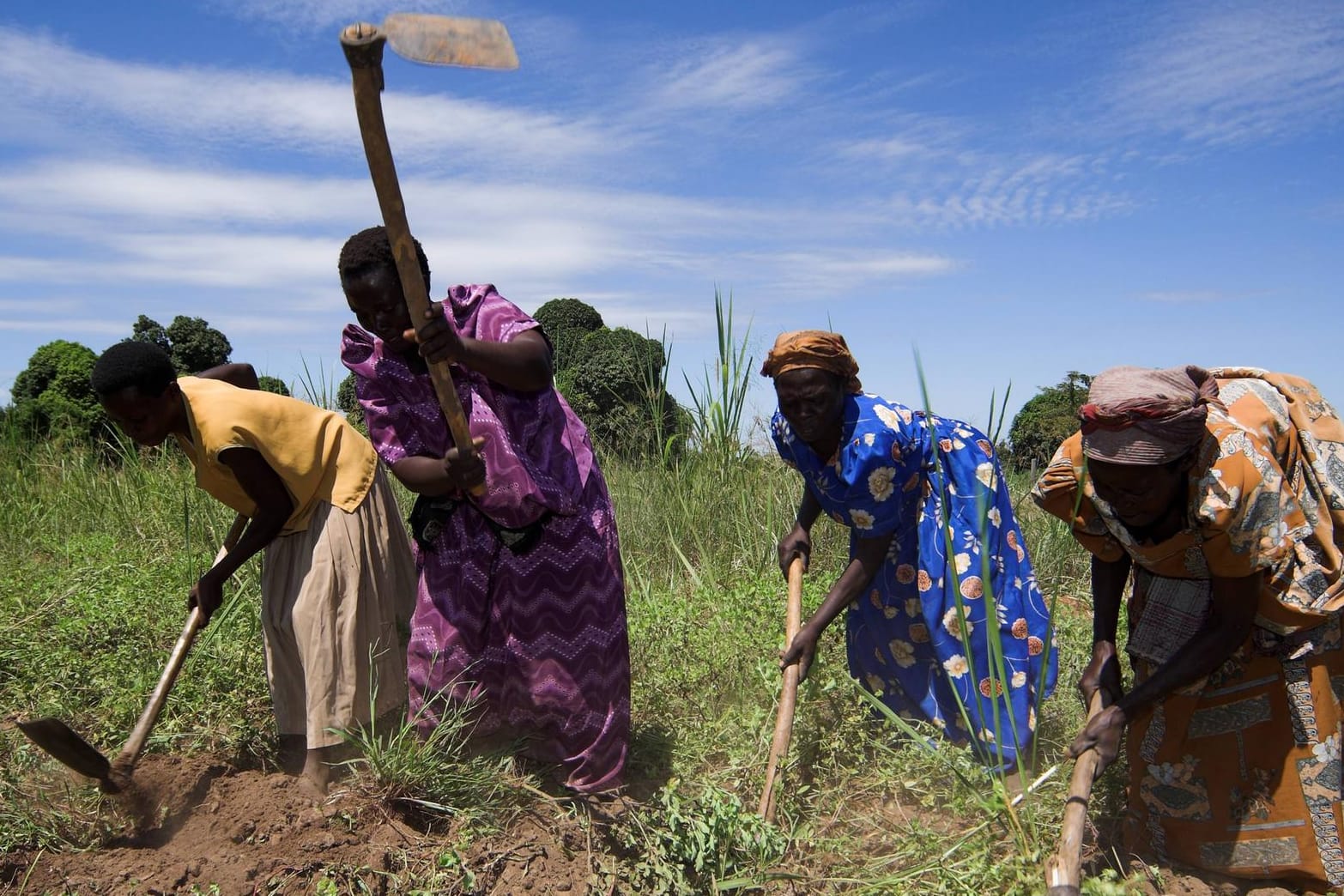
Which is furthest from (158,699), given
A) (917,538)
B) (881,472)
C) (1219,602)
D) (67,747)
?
(1219,602)

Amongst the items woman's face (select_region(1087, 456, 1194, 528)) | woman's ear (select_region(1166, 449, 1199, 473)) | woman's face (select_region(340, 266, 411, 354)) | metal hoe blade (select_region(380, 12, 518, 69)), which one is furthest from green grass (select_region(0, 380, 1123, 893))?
metal hoe blade (select_region(380, 12, 518, 69))

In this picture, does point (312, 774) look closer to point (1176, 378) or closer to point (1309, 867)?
point (1176, 378)

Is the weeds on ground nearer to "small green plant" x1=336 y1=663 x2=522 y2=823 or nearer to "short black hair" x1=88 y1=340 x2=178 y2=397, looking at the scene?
"small green plant" x1=336 y1=663 x2=522 y2=823

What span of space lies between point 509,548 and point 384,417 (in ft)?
1.73

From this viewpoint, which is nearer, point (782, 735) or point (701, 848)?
point (701, 848)

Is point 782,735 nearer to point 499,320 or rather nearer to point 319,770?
point 319,770

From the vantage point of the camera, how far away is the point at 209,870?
2.47m

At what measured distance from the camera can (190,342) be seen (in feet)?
30.2

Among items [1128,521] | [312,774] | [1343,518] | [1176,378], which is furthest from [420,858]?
[1343,518]

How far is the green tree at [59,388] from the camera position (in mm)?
9110

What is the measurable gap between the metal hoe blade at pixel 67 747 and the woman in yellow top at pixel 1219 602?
2590 mm

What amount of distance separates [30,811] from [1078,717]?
3.33 meters

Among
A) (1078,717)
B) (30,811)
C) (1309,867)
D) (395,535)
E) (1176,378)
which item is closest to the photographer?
(1176,378)

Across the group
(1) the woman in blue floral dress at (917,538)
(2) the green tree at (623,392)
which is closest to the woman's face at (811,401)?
(1) the woman in blue floral dress at (917,538)
